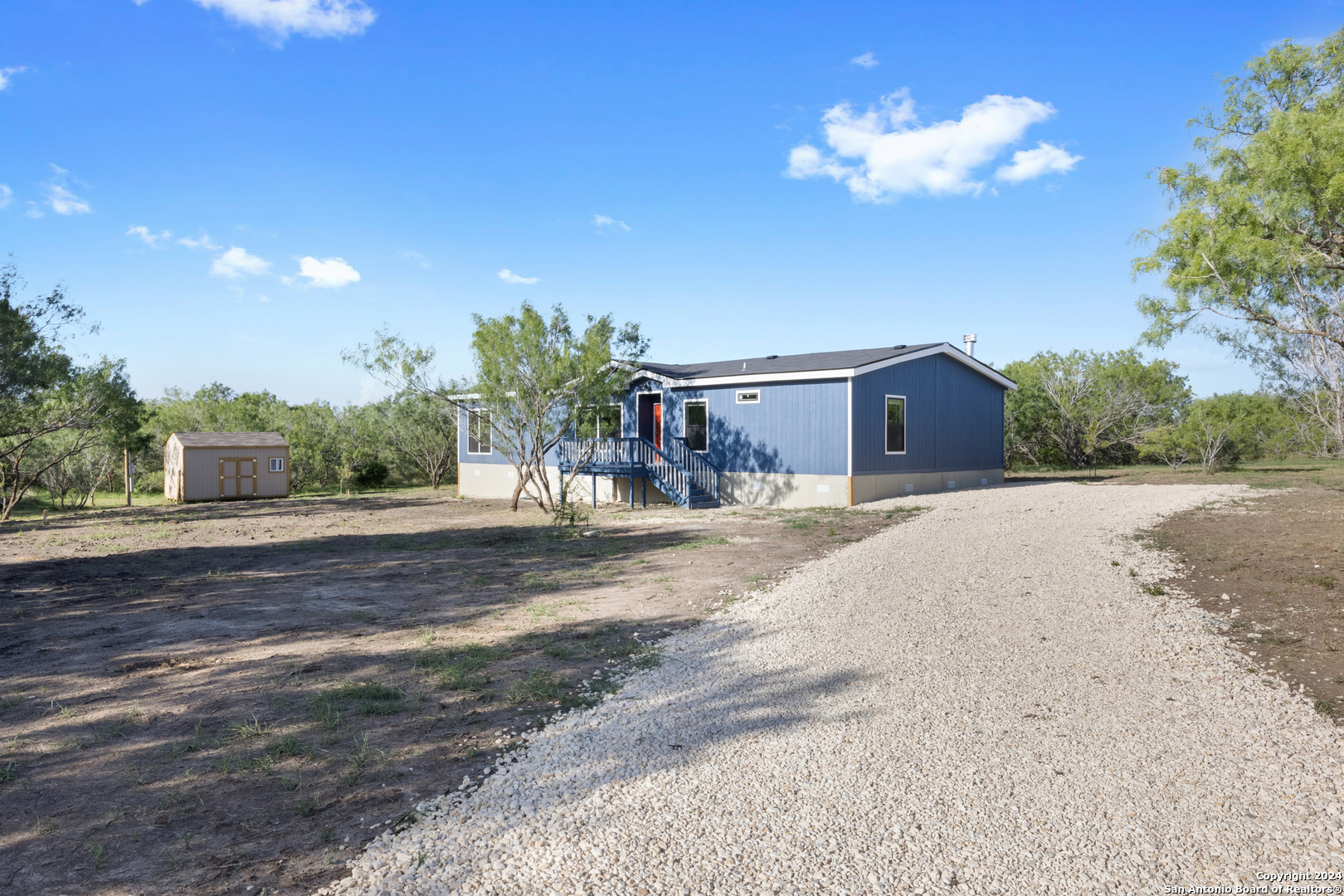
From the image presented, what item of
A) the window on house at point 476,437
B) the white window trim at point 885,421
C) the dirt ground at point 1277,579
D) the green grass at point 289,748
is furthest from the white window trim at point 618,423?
the green grass at point 289,748

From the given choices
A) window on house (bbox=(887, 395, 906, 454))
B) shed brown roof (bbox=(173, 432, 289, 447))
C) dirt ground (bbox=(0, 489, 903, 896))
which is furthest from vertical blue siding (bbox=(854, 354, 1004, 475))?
shed brown roof (bbox=(173, 432, 289, 447))

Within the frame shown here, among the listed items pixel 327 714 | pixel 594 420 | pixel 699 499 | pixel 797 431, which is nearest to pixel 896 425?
pixel 797 431

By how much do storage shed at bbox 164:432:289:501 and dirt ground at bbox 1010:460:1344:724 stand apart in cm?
2435

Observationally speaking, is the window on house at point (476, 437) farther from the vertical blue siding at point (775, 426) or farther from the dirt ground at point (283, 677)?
the dirt ground at point (283, 677)

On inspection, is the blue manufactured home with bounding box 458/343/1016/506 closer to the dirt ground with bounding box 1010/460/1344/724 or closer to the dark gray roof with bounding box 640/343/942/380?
the dark gray roof with bounding box 640/343/942/380

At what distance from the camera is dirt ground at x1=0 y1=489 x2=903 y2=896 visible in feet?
9.93

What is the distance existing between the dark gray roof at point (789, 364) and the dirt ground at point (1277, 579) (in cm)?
661

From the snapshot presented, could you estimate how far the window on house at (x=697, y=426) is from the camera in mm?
17656

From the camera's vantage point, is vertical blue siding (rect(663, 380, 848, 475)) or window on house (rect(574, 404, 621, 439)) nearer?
vertical blue siding (rect(663, 380, 848, 475))

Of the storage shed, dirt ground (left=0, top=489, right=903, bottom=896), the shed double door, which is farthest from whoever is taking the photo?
the shed double door

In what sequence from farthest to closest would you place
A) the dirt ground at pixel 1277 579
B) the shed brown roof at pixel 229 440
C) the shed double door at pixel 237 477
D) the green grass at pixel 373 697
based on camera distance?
1. the shed double door at pixel 237 477
2. the shed brown roof at pixel 229 440
3. the dirt ground at pixel 1277 579
4. the green grass at pixel 373 697

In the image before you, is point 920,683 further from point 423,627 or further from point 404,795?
point 423,627

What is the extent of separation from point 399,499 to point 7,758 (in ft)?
60.6

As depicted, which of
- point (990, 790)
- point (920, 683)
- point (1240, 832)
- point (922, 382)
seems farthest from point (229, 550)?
point (922, 382)
